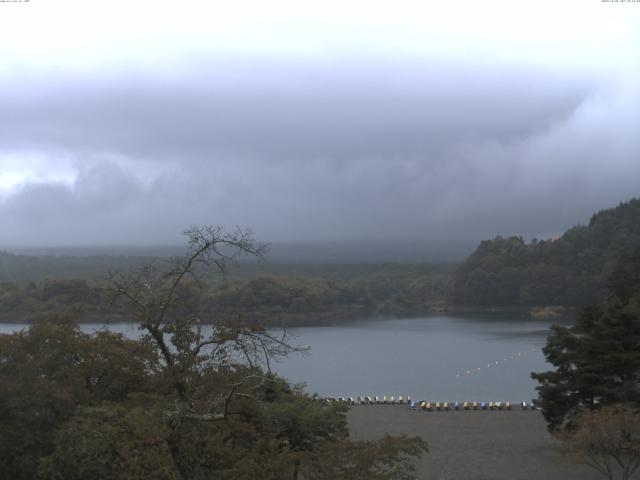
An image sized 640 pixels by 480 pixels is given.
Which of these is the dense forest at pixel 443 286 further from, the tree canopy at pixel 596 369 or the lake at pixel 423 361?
the tree canopy at pixel 596 369

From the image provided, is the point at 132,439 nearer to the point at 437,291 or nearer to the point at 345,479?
the point at 345,479

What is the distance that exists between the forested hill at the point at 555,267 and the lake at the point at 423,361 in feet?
45.1

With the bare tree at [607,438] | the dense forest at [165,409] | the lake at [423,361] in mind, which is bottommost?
the lake at [423,361]

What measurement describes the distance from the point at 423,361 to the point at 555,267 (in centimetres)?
4118

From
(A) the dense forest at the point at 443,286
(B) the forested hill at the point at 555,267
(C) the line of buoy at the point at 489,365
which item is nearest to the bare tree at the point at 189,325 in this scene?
(C) the line of buoy at the point at 489,365

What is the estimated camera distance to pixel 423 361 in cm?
4112

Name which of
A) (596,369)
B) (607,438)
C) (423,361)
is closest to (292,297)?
(423,361)

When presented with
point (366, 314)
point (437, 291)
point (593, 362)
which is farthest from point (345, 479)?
point (437, 291)

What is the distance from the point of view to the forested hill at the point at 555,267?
7469cm

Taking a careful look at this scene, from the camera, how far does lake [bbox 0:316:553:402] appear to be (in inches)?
1265

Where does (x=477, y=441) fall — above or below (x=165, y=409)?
below

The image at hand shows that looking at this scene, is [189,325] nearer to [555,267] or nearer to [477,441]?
[477,441]

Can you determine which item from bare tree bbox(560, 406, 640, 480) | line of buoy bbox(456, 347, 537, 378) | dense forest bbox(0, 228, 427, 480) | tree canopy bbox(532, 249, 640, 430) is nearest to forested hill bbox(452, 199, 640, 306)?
line of buoy bbox(456, 347, 537, 378)

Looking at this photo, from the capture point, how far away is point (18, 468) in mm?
8961
